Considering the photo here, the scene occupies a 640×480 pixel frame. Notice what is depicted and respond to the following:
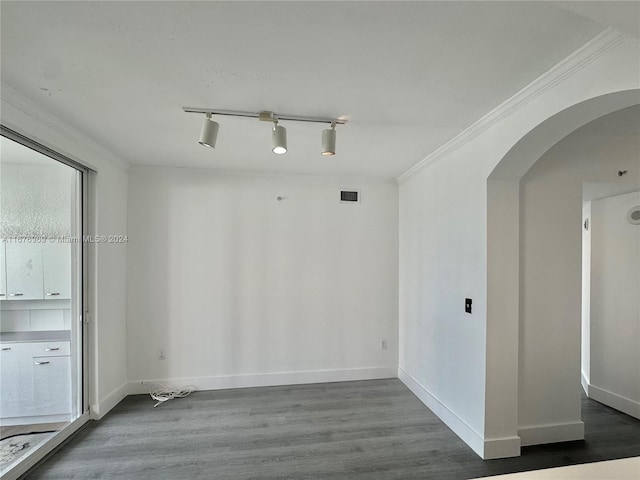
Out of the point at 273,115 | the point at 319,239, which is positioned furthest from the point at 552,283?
the point at 273,115

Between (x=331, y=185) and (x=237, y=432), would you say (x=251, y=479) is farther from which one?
(x=331, y=185)

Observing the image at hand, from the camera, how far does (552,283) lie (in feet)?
7.44

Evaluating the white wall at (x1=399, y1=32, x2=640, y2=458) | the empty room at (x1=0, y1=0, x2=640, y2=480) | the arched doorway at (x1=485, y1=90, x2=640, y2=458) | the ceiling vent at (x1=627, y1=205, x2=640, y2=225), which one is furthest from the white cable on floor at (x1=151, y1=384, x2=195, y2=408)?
the ceiling vent at (x1=627, y1=205, x2=640, y2=225)

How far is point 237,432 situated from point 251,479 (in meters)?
0.58

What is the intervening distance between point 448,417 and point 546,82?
2.66 meters

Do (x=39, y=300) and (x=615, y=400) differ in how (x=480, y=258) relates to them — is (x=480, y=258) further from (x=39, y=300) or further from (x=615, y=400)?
(x=39, y=300)

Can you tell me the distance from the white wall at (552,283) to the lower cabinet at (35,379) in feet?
12.5

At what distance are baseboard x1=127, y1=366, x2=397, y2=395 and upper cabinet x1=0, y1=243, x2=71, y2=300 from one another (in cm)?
138

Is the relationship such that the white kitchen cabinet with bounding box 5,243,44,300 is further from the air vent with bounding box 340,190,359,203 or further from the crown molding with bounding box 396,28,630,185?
the crown molding with bounding box 396,28,630,185

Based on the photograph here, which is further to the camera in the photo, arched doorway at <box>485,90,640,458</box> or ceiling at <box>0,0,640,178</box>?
arched doorway at <box>485,90,640,458</box>

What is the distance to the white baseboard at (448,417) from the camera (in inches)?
85.4

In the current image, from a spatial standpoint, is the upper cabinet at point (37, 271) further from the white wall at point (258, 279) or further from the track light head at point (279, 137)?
the track light head at point (279, 137)

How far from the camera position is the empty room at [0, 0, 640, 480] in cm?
134

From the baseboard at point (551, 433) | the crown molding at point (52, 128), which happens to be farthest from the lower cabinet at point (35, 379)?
the baseboard at point (551, 433)
